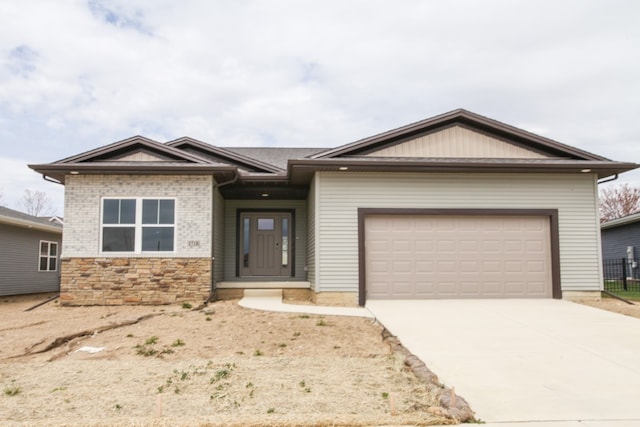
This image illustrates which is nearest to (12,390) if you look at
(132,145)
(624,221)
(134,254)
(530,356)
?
(530,356)

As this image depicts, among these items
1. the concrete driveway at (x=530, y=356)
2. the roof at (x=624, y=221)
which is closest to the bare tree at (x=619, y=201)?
the roof at (x=624, y=221)

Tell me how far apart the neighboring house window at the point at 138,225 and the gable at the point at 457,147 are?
505cm

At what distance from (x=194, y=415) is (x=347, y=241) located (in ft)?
24.7

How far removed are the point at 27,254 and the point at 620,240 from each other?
2420cm

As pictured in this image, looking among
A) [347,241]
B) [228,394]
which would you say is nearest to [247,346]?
[228,394]

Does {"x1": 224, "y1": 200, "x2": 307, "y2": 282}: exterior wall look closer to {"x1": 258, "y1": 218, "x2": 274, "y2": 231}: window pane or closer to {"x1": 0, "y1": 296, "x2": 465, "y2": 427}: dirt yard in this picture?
{"x1": 258, "y1": 218, "x2": 274, "y2": 231}: window pane

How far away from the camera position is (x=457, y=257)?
1167 cm

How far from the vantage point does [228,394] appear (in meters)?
4.83

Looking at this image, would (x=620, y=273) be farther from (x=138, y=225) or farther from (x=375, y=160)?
(x=138, y=225)

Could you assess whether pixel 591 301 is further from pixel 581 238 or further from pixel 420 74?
pixel 420 74

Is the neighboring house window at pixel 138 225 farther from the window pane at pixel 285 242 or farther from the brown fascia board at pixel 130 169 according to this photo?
the window pane at pixel 285 242

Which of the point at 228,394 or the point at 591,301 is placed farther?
the point at 591,301

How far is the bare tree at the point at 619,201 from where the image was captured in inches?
1490

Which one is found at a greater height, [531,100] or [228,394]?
[531,100]
